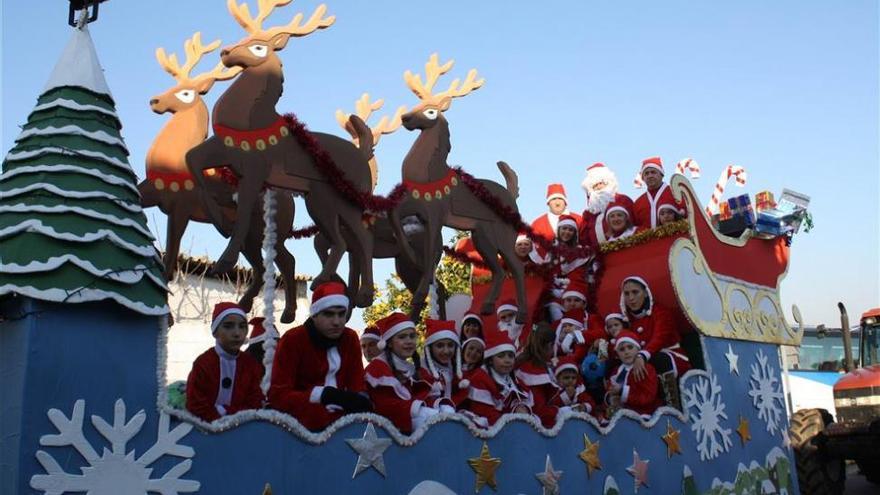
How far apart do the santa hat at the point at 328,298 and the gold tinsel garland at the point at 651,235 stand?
3.95m

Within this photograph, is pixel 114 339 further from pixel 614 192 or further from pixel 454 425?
pixel 614 192

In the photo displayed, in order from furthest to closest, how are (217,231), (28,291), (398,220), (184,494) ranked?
(398,220), (217,231), (184,494), (28,291)

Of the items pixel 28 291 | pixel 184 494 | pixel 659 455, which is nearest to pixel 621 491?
pixel 659 455

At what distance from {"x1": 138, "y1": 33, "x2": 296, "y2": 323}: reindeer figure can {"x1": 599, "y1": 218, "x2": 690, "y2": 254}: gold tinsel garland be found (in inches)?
125

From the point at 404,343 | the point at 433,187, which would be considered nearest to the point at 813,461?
the point at 433,187

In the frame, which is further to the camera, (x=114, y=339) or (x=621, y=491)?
(x=621, y=491)

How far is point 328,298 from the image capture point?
482 cm

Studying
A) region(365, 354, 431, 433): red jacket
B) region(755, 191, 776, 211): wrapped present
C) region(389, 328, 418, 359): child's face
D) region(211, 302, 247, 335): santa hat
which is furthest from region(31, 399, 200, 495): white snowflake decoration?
region(755, 191, 776, 211): wrapped present

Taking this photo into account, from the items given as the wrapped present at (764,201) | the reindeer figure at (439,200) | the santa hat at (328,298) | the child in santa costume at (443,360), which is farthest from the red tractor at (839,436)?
the santa hat at (328,298)

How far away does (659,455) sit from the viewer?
Answer: 6.63 meters

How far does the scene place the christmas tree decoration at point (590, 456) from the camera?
19.3 feet

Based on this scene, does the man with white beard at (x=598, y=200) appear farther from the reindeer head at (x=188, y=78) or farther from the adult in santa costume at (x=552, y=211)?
the reindeer head at (x=188, y=78)

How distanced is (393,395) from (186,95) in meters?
3.56

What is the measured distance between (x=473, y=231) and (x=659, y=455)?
258 cm
